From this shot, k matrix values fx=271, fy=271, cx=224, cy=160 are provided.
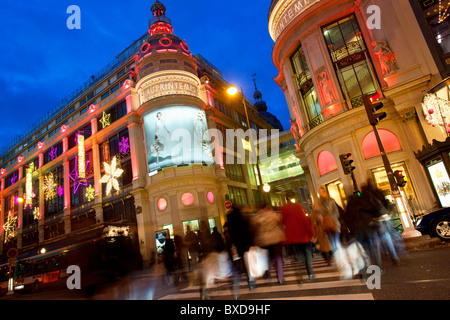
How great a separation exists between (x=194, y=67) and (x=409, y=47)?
2116 centimetres

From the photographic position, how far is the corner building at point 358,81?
50.5 feet

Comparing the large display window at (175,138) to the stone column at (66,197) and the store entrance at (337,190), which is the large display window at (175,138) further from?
the stone column at (66,197)

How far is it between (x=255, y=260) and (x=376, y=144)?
13925mm

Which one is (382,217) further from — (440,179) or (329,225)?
(440,179)

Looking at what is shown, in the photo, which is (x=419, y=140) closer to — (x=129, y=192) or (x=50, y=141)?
(x=129, y=192)

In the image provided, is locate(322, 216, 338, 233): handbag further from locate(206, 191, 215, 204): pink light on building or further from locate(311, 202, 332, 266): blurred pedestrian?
locate(206, 191, 215, 204): pink light on building

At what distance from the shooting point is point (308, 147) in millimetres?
21031

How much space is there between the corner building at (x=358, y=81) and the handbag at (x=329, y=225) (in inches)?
330

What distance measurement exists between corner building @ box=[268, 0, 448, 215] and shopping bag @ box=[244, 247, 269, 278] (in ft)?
30.4

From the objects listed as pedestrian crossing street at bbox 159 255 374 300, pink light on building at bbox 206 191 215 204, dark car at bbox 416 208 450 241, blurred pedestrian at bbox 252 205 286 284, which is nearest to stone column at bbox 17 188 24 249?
pink light on building at bbox 206 191 215 204

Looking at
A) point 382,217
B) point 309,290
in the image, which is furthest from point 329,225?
point 309,290

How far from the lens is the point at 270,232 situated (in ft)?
20.6
